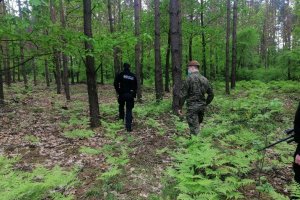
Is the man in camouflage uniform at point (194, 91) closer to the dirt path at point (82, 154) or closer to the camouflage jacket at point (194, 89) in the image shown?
the camouflage jacket at point (194, 89)

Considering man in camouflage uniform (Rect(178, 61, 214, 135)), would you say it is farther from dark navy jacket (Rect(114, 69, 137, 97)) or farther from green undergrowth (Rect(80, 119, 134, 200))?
dark navy jacket (Rect(114, 69, 137, 97))

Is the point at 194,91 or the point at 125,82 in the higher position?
the point at 125,82

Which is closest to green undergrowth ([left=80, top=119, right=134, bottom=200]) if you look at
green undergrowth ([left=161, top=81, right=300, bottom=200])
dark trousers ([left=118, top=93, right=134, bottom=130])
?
dark trousers ([left=118, top=93, right=134, bottom=130])

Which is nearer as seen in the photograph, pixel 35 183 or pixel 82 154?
pixel 35 183

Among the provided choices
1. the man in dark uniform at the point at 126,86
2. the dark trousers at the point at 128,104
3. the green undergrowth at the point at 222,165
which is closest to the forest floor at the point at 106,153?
the green undergrowth at the point at 222,165

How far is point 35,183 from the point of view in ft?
17.7

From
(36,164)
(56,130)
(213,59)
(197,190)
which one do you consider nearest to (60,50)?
(56,130)

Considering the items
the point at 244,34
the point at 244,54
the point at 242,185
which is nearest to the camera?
the point at 242,185

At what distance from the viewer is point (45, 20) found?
9.75 m

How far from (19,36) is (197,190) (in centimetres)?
740

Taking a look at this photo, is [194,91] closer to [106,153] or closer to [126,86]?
[106,153]

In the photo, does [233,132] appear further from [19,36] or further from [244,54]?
[244,54]

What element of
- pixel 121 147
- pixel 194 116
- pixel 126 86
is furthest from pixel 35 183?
pixel 126 86

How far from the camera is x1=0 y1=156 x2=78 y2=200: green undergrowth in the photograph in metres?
5.12
